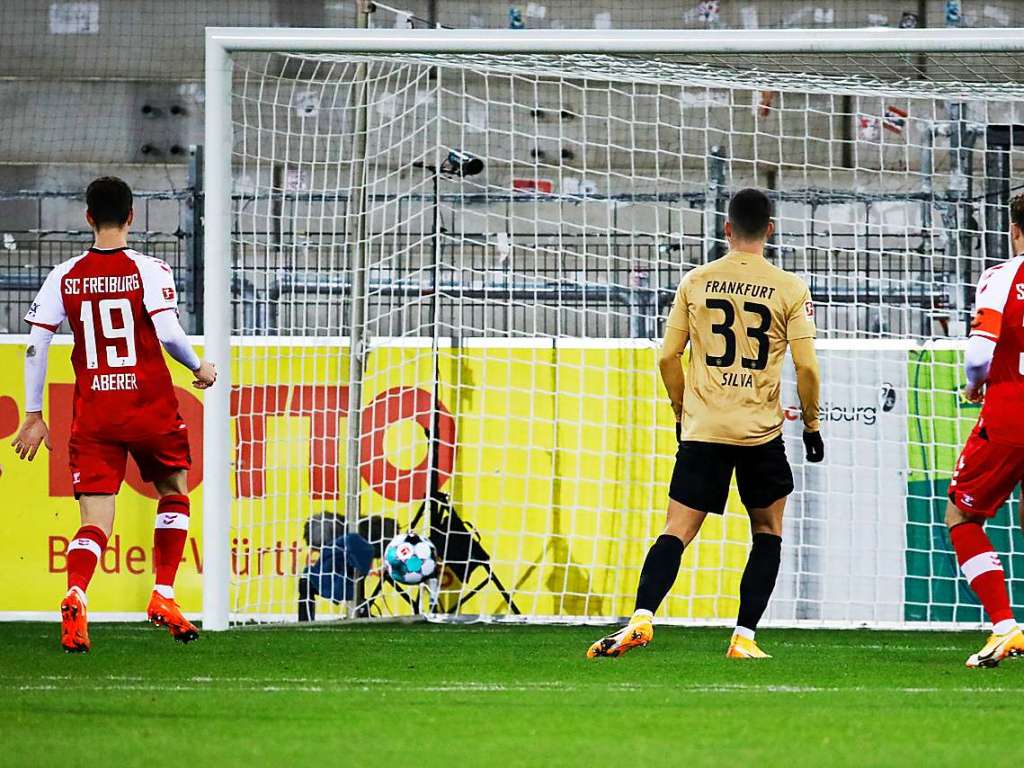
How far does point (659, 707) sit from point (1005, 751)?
1091mm

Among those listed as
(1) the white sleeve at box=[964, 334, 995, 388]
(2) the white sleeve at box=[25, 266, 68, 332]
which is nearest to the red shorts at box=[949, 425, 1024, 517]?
(1) the white sleeve at box=[964, 334, 995, 388]

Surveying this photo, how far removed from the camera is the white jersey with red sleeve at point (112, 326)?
6434mm

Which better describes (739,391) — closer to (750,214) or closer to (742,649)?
(750,214)

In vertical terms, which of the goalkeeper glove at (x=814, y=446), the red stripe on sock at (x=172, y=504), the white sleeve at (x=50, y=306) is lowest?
the red stripe on sock at (x=172, y=504)

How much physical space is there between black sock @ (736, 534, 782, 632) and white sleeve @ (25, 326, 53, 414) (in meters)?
2.84

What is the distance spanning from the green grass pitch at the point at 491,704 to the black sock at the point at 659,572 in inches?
10.0

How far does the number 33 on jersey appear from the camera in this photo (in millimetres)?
6160

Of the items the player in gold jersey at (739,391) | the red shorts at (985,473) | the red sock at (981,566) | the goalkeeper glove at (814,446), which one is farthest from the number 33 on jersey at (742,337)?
the red sock at (981,566)

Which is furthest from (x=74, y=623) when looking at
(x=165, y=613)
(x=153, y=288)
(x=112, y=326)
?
(x=153, y=288)

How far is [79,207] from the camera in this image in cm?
1650

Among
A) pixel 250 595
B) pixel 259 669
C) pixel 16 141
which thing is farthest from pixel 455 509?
pixel 16 141

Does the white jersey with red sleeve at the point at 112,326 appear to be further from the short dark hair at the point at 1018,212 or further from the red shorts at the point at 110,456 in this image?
the short dark hair at the point at 1018,212

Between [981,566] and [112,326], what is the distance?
3.42 metres

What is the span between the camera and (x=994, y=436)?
6090 millimetres
